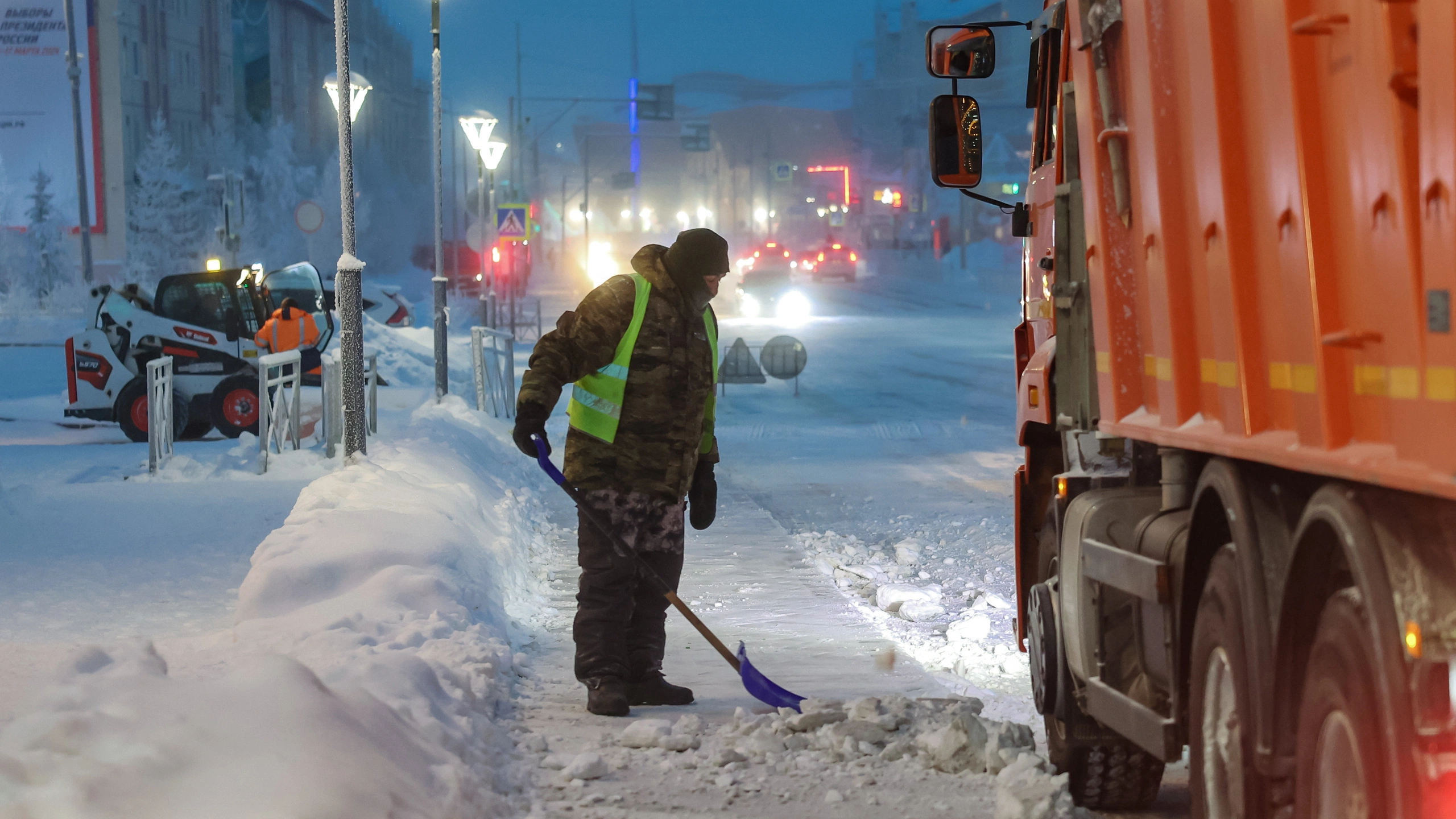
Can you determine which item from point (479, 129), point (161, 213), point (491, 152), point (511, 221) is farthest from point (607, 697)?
point (161, 213)

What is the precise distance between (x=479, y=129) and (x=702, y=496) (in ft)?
69.3

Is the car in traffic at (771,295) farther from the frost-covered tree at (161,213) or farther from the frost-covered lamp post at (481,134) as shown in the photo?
→ the frost-covered tree at (161,213)

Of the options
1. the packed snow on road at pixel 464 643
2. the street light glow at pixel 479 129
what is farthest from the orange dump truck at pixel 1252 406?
the street light glow at pixel 479 129

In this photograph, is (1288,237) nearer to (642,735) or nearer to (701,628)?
(642,735)

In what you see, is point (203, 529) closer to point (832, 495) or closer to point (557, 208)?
point (832, 495)

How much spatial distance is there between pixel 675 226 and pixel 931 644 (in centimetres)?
13549

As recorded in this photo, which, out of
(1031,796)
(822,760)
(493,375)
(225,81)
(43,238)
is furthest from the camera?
(225,81)

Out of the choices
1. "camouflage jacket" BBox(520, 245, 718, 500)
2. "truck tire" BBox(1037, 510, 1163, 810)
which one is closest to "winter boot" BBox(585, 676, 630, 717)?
"camouflage jacket" BBox(520, 245, 718, 500)

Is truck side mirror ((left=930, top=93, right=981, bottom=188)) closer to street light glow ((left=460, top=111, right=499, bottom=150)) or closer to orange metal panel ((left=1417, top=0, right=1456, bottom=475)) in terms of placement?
orange metal panel ((left=1417, top=0, right=1456, bottom=475))

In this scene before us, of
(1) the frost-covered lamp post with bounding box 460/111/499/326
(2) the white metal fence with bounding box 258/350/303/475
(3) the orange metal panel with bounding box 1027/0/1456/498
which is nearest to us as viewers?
(3) the orange metal panel with bounding box 1027/0/1456/498

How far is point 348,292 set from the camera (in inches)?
475

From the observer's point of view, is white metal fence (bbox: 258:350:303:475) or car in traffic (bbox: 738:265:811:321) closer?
white metal fence (bbox: 258:350:303:475)

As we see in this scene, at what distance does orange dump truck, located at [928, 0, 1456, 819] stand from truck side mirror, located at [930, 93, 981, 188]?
1.68 ft

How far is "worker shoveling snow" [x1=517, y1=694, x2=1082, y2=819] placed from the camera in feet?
15.2
